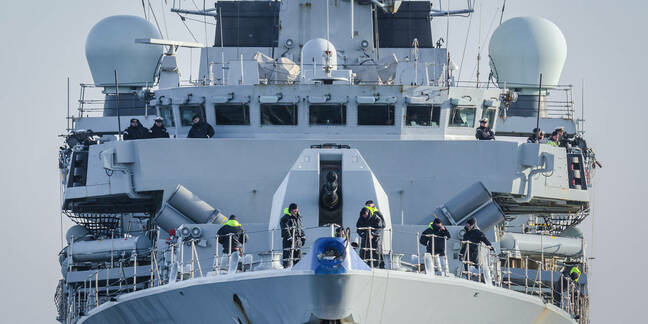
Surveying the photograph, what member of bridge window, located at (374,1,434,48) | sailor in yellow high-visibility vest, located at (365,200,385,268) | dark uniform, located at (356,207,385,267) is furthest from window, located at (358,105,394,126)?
bridge window, located at (374,1,434,48)

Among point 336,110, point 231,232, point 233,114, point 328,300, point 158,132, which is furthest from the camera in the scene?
point 158,132

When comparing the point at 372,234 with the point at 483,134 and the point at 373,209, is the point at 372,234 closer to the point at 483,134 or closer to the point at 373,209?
the point at 373,209

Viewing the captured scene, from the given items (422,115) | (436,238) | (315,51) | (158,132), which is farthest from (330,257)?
(315,51)

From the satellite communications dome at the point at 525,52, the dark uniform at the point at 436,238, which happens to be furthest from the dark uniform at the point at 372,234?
the satellite communications dome at the point at 525,52

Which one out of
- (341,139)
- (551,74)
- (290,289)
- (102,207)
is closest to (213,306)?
(290,289)

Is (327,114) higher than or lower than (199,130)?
higher

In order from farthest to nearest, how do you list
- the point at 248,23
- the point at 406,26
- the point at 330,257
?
the point at 406,26
the point at 248,23
the point at 330,257

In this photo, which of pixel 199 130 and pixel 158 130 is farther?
pixel 158 130

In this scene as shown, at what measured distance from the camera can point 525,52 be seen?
30.3 meters

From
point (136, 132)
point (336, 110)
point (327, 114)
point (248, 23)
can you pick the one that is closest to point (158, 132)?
point (136, 132)

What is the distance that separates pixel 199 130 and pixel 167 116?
1.65 meters

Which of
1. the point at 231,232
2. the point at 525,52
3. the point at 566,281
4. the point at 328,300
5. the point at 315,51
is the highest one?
the point at 525,52

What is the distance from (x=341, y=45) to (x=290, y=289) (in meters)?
12.7

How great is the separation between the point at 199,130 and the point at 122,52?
Result: 7.70 m
